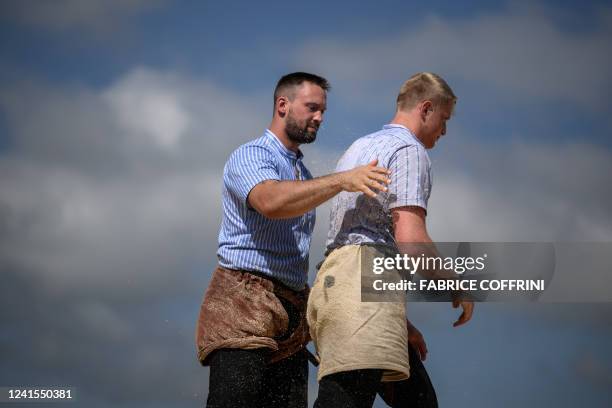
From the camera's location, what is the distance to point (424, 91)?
4.88 meters


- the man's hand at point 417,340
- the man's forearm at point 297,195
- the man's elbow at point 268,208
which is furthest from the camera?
the man's hand at point 417,340

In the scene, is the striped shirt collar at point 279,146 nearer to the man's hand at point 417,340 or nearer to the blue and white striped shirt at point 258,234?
the blue and white striped shirt at point 258,234

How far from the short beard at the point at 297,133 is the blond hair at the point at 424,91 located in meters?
0.75

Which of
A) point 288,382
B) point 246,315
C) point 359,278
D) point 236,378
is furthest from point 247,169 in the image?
point 288,382

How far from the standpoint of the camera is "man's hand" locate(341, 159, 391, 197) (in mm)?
4230

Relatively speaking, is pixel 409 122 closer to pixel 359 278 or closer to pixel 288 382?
pixel 359 278

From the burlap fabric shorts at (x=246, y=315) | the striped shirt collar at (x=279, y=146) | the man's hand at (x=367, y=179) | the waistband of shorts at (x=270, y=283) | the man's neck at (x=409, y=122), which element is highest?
the striped shirt collar at (x=279, y=146)

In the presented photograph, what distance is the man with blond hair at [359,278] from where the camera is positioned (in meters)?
4.35

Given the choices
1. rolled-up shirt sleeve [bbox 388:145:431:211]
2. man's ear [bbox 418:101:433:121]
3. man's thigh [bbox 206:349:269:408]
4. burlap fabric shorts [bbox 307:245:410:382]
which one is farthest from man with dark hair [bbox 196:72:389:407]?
man's ear [bbox 418:101:433:121]

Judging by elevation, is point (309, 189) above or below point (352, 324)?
above

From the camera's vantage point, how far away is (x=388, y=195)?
4457 millimetres

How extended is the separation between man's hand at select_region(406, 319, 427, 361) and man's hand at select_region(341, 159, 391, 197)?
3.86 ft

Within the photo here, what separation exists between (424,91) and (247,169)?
3.50ft

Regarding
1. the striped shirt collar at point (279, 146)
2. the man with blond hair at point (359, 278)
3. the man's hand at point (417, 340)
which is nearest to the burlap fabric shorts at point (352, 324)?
the man with blond hair at point (359, 278)
